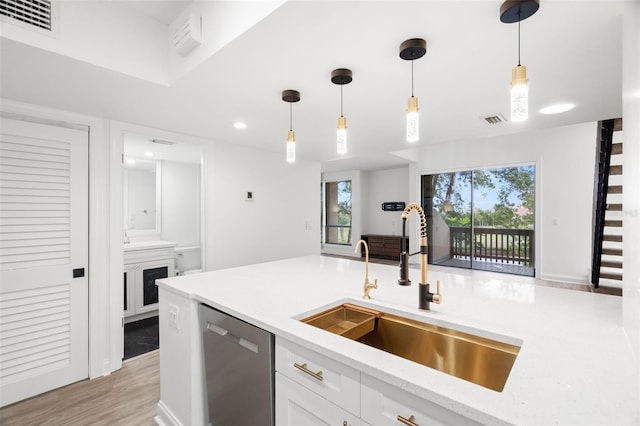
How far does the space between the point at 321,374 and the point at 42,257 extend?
2.45 metres

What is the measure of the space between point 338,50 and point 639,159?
1.20 metres

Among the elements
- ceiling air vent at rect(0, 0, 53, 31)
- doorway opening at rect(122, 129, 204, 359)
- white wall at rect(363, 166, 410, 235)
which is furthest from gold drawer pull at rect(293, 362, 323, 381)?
white wall at rect(363, 166, 410, 235)

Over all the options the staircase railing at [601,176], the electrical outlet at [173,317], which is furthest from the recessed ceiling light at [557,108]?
the electrical outlet at [173,317]

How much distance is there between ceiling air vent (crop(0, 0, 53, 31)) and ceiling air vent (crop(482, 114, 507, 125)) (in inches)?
113

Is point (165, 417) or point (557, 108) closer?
point (165, 417)

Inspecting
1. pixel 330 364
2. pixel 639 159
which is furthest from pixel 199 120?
pixel 639 159

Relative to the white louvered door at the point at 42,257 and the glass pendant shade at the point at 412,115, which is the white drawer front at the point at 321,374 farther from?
the white louvered door at the point at 42,257

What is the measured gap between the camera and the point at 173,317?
1.83 meters

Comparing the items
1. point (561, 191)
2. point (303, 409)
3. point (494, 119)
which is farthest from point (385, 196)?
point (303, 409)

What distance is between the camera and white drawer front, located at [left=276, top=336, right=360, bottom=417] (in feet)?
3.19

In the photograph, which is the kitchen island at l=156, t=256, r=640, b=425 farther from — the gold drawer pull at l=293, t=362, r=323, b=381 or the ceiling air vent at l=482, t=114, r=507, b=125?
the ceiling air vent at l=482, t=114, r=507, b=125

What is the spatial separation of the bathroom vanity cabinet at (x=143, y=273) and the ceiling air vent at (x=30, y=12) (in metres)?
2.59

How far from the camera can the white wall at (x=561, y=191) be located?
16.3 ft

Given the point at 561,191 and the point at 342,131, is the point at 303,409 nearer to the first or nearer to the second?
the point at 342,131
